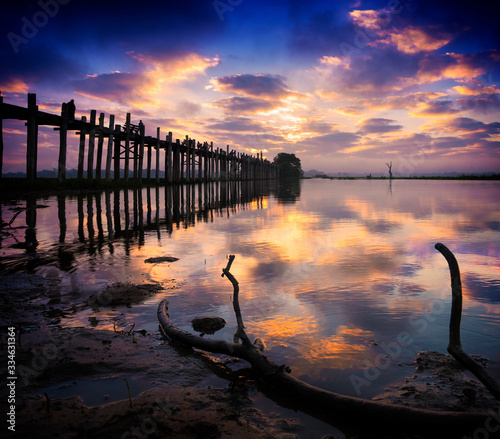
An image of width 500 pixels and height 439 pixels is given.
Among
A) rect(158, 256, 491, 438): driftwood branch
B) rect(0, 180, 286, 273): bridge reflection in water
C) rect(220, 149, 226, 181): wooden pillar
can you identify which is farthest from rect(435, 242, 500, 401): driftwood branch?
rect(220, 149, 226, 181): wooden pillar

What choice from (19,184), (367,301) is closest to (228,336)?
(367,301)

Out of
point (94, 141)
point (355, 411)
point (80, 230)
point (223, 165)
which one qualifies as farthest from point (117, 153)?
point (355, 411)

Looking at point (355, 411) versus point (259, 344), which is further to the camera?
point (259, 344)

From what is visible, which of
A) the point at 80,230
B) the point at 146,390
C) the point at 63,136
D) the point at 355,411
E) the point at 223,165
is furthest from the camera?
the point at 223,165

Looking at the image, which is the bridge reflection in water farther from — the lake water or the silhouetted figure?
the silhouetted figure

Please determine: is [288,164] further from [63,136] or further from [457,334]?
[457,334]

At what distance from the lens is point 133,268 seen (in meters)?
6.80

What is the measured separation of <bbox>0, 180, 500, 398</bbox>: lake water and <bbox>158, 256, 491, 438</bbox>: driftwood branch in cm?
41

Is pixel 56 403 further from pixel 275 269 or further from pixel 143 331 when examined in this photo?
pixel 275 269

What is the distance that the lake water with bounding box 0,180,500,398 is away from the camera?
3734 mm

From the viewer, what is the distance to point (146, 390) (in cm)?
296

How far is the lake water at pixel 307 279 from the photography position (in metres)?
3.73

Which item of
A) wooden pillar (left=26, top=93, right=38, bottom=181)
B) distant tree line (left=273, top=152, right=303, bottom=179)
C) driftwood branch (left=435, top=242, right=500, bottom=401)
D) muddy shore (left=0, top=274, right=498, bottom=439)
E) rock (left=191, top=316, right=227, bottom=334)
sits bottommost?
muddy shore (left=0, top=274, right=498, bottom=439)

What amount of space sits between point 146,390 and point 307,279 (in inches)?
150
